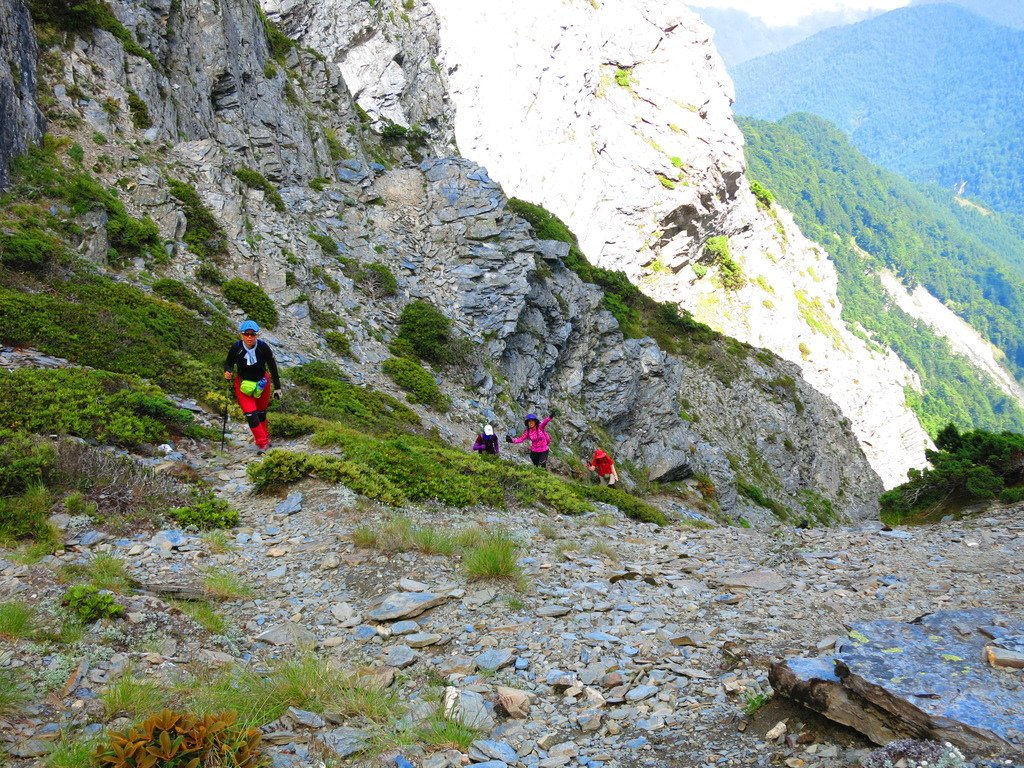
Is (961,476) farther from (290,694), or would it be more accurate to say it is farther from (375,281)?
(375,281)

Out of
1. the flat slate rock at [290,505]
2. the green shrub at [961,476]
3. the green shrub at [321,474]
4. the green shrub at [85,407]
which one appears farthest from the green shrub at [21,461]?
the green shrub at [961,476]

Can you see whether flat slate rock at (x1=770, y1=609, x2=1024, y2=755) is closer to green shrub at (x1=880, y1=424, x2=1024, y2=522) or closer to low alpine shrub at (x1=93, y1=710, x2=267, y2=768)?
low alpine shrub at (x1=93, y1=710, x2=267, y2=768)

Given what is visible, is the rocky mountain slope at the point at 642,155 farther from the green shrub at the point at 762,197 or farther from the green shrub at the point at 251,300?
the green shrub at the point at 251,300

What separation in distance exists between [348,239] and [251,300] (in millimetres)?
7743

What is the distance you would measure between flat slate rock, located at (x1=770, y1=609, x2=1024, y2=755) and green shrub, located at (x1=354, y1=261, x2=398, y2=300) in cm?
2304

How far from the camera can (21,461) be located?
786 cm

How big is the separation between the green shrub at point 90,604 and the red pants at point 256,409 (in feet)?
20.0

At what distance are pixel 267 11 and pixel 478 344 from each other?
3276 cm

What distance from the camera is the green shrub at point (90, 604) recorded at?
5.50 metres

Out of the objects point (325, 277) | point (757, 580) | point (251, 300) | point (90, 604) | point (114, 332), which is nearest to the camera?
point (90, 604)

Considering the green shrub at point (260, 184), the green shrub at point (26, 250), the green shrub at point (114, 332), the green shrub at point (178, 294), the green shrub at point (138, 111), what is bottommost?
the green shrub at point (114, 332)

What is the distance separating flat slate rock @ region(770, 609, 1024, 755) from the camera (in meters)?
3.67

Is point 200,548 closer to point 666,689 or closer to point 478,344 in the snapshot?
point 666,689

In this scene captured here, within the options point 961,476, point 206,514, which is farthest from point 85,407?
point 961,476
